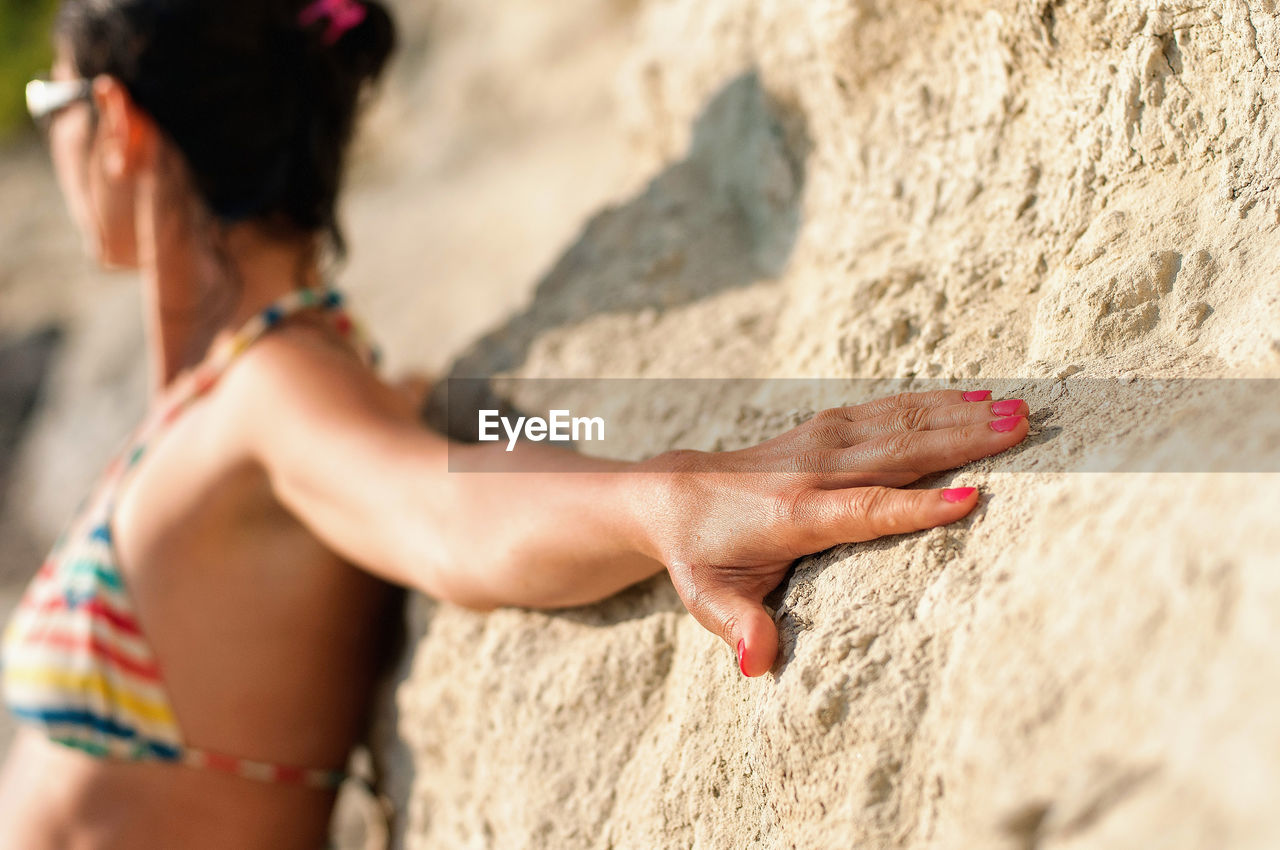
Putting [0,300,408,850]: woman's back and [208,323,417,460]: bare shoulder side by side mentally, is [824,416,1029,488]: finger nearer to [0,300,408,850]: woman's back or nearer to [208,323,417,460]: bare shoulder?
[208,323,417,460]: bare shoulder

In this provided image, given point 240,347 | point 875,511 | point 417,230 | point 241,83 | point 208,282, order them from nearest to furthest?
point 875,511 → point 240,347 → point 241,83 → point 208,282 → point 417,230

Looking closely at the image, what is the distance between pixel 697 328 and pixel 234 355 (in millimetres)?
701

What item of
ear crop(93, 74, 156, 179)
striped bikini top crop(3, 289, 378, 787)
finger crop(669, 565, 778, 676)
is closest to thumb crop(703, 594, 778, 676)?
finger crop(669, 565, 778, 676)

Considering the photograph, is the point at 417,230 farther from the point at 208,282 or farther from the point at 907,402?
the point at 907,402

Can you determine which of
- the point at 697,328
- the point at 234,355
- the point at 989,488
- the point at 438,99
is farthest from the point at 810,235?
the point at 438,99

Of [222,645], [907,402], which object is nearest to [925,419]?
[907,402]

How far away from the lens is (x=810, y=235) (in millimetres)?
1334

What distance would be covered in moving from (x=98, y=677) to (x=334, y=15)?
1.13m

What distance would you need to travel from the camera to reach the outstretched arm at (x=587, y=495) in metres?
0.84

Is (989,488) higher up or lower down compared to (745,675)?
higher up

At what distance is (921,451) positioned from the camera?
84 cm

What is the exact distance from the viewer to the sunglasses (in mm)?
1619

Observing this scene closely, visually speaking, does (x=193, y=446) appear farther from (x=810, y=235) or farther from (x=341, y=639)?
(x=810, y=235)

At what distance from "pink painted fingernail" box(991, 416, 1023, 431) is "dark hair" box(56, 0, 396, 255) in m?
1.31
